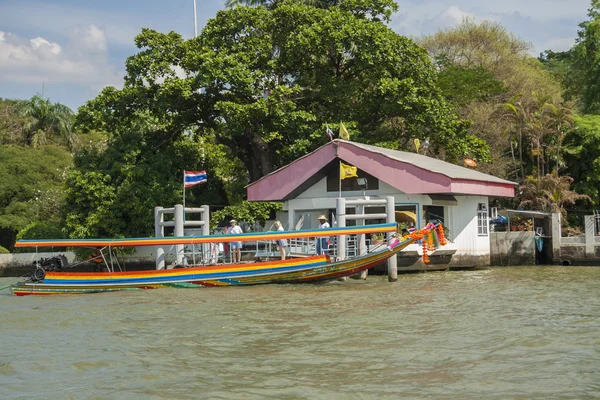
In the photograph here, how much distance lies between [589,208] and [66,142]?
33528 millimetres

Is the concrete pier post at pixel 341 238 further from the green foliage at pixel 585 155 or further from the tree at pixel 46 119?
the tree at pixel 46 119

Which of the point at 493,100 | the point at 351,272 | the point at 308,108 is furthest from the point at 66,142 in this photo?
the point at 351,272

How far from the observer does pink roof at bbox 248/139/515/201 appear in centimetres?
2461

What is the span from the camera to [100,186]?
98.2 feet

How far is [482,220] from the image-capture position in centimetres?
2766

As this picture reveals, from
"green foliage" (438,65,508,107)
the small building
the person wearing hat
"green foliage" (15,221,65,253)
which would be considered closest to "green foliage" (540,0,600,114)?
"green foliage" (438,65,508,107)

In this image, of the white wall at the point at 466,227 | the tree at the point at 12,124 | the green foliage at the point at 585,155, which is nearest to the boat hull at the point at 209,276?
the white wall at the point at 466,227

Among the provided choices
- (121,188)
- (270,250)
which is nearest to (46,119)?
(121,188)

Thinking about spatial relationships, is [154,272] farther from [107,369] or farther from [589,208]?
[589,208]

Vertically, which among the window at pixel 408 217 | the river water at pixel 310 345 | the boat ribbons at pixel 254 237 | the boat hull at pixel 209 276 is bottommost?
the river water at pixel 310 345

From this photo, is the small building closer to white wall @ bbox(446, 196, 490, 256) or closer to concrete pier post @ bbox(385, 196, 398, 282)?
white wall @ bbox(446, 196, 490, 256)

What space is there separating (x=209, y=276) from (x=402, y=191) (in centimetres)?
776

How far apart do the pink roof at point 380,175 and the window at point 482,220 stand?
741 mm

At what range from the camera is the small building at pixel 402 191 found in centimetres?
2494
